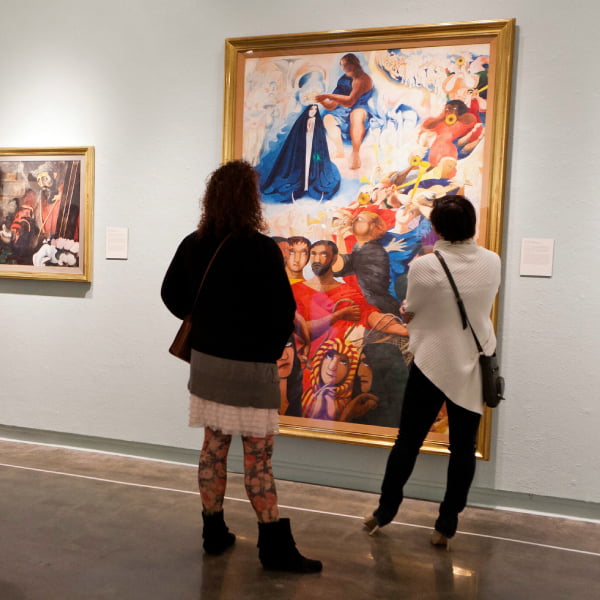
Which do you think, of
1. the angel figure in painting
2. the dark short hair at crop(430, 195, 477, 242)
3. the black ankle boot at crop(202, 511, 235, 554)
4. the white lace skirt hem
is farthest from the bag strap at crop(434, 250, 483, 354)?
the black ankle boot at crop(202, 511, 235, 554)

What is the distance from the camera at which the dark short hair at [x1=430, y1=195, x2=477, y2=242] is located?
3.43m

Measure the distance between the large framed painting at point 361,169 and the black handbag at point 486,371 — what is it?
872mm

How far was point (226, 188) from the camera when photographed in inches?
124

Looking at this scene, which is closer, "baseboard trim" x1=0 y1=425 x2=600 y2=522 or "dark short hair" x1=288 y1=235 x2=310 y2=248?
"baseboard trim" x1=0 y1=425 x2=600 y2=522

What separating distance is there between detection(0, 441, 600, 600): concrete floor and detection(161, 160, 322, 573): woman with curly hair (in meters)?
0.28

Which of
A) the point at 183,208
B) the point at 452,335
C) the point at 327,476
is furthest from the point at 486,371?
the point at 183,208

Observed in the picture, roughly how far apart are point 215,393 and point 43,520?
1456 mm

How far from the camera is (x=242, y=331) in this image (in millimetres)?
3090

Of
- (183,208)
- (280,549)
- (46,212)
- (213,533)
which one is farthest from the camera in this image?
(46,212)

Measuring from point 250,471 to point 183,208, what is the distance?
2.33 metres

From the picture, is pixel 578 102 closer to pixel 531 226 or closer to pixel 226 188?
pixel 531 226

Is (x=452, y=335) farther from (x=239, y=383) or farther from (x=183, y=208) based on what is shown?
(x=183, y=208)

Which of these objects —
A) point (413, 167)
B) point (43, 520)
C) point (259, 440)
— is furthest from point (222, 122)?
point (43, 520)

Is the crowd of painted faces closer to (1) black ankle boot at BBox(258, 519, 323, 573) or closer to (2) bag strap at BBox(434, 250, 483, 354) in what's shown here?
(2) bag strap at BBox(434, 250, 483, 354)
